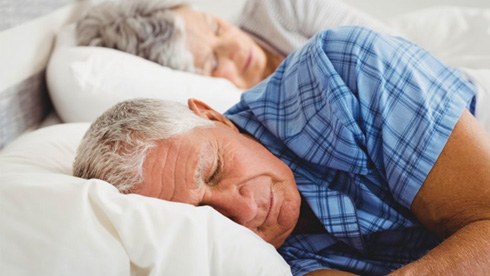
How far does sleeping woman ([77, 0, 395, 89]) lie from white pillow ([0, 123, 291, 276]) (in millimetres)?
862

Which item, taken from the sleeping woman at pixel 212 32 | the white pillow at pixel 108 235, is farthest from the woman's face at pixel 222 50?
the white pillow at pixel 108 235

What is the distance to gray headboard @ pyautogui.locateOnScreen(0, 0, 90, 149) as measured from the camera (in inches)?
49.3

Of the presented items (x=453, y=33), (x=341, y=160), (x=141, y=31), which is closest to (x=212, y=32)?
(x=141, y=31)

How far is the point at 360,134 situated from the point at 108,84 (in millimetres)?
692

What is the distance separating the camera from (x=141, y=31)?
159 cm

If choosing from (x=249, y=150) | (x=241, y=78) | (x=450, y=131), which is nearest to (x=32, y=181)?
(x=249, y=150)

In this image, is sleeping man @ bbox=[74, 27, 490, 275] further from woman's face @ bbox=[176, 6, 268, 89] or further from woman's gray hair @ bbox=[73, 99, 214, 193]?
woman's face @ bbox=[176, 6, 268, 89]

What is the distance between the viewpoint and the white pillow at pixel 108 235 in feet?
2.18

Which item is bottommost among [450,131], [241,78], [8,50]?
[241,78]

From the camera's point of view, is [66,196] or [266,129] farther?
[266,129]

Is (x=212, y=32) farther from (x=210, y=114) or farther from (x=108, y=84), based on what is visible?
(x=210, y=114)

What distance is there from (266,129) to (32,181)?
41cm

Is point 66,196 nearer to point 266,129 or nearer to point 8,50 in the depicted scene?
point 266,129

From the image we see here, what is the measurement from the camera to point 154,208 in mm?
727
